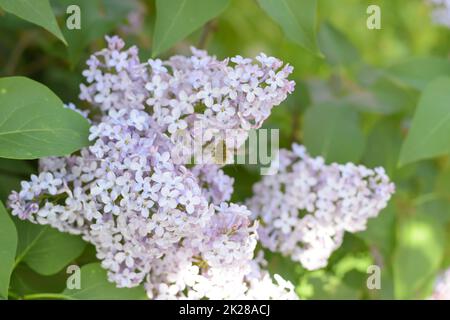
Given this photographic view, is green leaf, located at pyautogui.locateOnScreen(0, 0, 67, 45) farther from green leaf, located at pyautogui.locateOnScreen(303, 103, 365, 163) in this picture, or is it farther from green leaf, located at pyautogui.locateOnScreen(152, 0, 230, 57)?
green leaf, located at pyautogui.locateOnScreen(303, 103, 365, 163)

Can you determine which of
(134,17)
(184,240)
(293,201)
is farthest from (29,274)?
(134,17)

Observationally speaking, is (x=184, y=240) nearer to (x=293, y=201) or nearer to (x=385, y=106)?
(x=293, y=201)

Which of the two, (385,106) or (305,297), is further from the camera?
(385,106)

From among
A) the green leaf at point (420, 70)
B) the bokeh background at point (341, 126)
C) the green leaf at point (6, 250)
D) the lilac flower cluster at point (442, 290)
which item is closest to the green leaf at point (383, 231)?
the bokeh background at point (341, 126)

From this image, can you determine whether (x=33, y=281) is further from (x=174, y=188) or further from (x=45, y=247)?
(x=174, y=188)

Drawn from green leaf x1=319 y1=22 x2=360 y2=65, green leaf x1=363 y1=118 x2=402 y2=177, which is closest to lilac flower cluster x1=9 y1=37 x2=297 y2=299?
green leaf x1=363 y1=118 x2=402 y2=177
